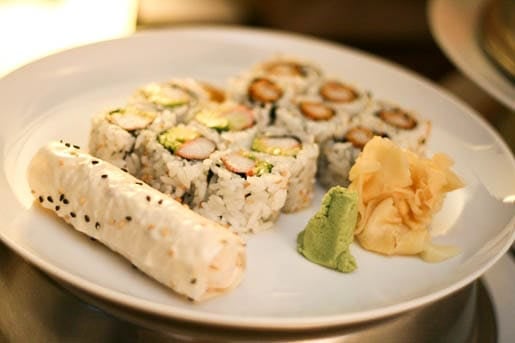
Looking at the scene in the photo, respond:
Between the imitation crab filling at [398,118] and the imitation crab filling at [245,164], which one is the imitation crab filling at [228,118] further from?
the imitation crab filling at [398,118]

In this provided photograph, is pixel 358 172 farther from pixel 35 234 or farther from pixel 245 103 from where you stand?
pixel 35 234

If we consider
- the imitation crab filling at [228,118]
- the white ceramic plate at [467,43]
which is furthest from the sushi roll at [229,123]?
the white ceramic plate at [467,43]

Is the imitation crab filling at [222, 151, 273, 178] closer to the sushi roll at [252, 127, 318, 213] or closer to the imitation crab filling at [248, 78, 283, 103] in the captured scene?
the sushi roll at [252, 127, 318, 213]

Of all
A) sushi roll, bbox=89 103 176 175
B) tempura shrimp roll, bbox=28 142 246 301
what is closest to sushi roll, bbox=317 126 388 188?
sushi roll, bbox=89 103 176 175

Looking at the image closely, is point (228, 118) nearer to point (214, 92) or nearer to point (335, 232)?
point (214, 92)

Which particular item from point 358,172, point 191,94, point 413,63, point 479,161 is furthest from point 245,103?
point 413,63

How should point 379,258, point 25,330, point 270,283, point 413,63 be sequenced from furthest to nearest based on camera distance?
point 413,63
point 379,258
point 270,283
point 25,330
